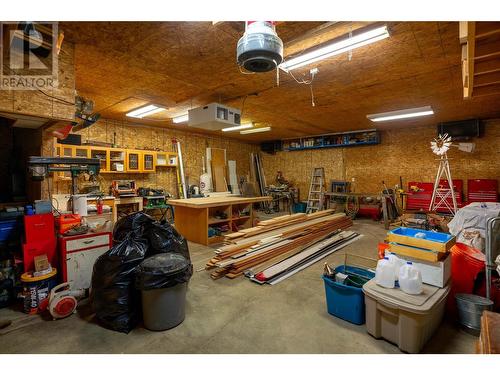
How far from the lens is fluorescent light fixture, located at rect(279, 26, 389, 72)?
2.30m

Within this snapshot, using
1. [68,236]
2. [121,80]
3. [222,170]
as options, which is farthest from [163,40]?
[222,170]

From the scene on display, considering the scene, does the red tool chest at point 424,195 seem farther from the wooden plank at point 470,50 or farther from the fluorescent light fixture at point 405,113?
the wooden plank at point 470,50

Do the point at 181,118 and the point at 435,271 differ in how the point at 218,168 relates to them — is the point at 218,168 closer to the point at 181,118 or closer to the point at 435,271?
the point at 181,118

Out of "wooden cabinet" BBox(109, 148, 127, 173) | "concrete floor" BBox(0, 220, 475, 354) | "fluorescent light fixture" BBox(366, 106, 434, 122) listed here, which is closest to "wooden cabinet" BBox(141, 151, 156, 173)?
"wooden cabinet" BBox(109, 148, 127, 173)

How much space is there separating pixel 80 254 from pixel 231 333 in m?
1.81

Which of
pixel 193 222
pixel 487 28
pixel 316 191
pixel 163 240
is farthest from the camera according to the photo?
pixel 316 191

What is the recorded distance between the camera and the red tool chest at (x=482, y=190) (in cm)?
599

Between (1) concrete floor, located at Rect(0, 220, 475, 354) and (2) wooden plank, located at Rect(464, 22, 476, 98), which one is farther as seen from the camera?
Answer: (1) concrete floor, located at Rect(0, 220, 475, 354)

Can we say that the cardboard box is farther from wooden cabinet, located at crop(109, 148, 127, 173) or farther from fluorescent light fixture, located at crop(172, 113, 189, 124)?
wooden cabinet, located at crop(109, 148, 127, 173)

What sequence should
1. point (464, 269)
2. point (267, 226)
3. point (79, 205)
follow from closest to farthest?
1. point (464, 269)
2. point (79, 205)
3. point (267, 226)

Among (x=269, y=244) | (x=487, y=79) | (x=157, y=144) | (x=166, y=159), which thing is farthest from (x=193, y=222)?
(x=487, y=79)

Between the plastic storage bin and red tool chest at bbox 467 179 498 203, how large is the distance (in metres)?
5.80

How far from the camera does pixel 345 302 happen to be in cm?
225

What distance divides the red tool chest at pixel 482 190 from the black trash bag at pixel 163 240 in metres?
7.35
